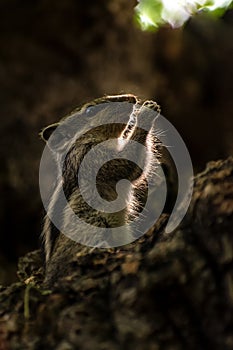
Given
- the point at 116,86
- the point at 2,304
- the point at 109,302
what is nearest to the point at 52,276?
the point at 2,304

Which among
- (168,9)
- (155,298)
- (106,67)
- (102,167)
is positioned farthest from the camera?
(106,67)

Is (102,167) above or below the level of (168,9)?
below

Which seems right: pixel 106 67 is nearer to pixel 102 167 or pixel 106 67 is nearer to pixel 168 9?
pixel 168 9

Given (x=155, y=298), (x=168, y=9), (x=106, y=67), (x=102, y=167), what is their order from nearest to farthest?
1. (x=155, y=298)
2. (x=102, y=167)
3. (x=168, y=9)
4. (x=106, y=67)

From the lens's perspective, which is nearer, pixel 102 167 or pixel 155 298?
pixel 155 298

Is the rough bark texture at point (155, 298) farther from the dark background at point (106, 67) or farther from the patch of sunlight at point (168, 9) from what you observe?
the dark background at point (106, 67)

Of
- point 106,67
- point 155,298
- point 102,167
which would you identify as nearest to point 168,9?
point 102,167

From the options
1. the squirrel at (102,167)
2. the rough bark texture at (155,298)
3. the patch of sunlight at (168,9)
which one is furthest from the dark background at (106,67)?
the rough bark texture at (155,298)

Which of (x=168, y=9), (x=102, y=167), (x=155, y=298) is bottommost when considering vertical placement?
(x=155, y=298)
